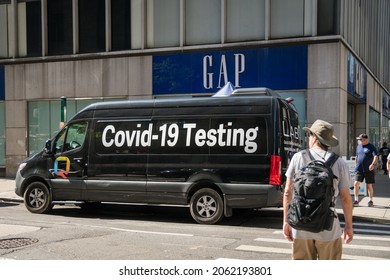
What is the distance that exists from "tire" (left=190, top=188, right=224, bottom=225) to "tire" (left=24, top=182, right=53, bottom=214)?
362cm

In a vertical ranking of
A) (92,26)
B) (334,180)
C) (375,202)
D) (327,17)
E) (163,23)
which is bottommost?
(375,202)

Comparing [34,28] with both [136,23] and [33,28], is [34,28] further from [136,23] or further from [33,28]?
[136,23]

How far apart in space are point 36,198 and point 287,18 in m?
10.8

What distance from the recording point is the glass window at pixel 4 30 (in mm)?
21312

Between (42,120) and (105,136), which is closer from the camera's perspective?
(105,136)

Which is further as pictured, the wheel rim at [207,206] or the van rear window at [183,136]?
the wheel rim at [207,206]

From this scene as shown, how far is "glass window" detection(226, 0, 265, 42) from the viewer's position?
17.5 meters

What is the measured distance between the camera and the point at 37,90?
67.3ft

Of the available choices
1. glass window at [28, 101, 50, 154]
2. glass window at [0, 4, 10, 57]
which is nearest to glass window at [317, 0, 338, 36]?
glass window at [28, 101, 50, 154]

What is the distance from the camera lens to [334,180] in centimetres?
411

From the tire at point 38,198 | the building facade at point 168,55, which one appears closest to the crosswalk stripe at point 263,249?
the tire at point 38,198

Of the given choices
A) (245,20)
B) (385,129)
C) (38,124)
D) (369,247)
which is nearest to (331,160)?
(369,247)

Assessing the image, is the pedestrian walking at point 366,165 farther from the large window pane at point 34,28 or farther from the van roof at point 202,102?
the large window pane at point 34,28

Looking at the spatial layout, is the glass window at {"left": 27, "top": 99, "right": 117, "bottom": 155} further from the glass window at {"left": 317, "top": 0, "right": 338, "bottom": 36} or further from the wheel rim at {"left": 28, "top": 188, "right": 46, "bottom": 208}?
the glass window at {"left": 317, "top": 0, "right": 338, "bottom": 36}
